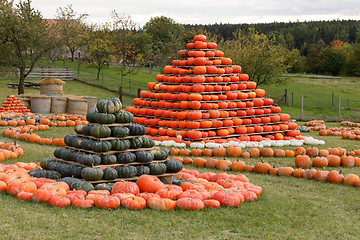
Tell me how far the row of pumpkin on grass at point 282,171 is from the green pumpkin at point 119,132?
1.56m

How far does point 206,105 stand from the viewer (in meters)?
16.0

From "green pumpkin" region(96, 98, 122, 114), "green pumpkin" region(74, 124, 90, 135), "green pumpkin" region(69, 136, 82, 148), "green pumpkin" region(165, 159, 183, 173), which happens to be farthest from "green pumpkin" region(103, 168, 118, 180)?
"green pumpkin" region(96, 98, 122, 114)

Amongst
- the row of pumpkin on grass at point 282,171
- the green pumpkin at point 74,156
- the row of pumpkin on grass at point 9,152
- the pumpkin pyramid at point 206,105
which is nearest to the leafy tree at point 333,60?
the pumpkin pyramid at point 206,105

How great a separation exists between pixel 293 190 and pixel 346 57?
242 ft

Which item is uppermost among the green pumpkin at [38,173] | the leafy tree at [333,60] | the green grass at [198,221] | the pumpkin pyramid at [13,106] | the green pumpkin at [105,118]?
the leafy tree at [333,60]

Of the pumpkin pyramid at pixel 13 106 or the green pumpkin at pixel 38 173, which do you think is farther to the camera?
the pumpkin pyramid at pixel 13 106

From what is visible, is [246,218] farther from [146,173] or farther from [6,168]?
[6,168]

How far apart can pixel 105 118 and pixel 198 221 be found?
3.40m

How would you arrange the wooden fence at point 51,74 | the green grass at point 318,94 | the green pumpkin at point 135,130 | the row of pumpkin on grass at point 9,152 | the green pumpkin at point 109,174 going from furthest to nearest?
the wooden fence at point 51,74 → the green grass at point 318,94 → the row of pumpkin on grass at point 9,152 → the green pumpkin at point 135,130 → the green pumpkin at point 109,174

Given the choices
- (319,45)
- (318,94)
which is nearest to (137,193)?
(318,94)

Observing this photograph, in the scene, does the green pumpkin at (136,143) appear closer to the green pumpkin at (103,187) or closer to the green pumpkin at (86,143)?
the green pumpkin at (86,143)

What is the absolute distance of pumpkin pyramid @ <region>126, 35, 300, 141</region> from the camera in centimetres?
1594

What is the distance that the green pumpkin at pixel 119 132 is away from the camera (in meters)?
8.68

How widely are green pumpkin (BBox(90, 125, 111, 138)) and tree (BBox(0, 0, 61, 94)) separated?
23.6m
